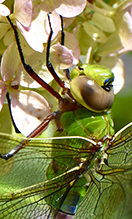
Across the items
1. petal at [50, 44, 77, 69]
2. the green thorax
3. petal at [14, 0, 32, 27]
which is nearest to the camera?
petal at [14, 0, 32, 27]

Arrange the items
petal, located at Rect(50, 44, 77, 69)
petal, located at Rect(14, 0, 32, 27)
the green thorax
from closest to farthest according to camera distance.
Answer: petal, located at Rect(14, 0, 32, 27), petal, located at Rect(50, 44, 77, 69), the green thorax

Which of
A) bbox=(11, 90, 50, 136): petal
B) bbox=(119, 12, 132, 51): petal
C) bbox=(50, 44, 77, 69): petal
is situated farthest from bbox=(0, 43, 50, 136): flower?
bbox=(119, 12, 132, 51): petal

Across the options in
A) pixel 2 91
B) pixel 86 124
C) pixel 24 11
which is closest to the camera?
pixel 24 11

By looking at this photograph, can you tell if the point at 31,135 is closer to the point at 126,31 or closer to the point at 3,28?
the point at 3,28

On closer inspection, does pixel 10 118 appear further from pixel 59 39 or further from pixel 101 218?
pixel 101 218

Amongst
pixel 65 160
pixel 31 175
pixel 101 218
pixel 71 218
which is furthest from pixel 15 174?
pixel 101 218

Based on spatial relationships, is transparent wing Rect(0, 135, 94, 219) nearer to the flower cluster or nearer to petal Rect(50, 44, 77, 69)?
the flower cluster

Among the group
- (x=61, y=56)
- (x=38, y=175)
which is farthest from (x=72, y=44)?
(x=38, y=175)
